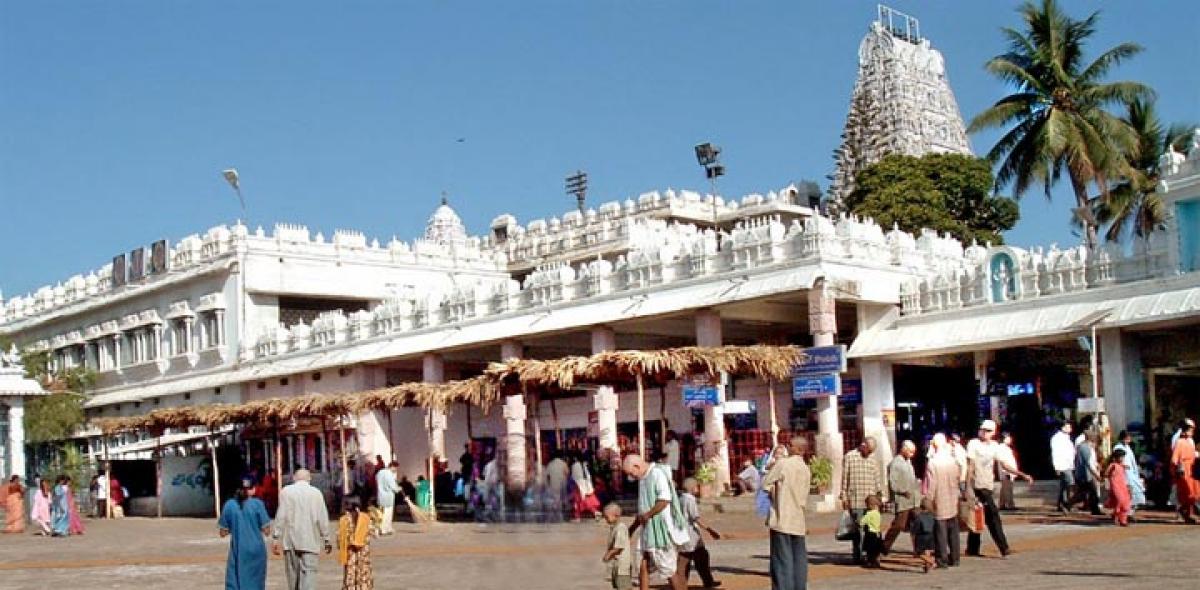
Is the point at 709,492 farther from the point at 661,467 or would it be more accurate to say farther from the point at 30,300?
the point at 30,300

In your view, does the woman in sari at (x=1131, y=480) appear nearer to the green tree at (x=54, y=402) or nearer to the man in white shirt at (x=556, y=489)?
the man in white shirt at (x=556, y=489)

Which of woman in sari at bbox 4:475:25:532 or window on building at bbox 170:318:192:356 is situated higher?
window on building at bbox 170:318:192:356

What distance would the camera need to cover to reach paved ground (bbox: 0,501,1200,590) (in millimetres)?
14734

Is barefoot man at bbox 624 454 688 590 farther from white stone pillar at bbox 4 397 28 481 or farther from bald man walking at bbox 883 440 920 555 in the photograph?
white stone pillar at bbox 4 397 28 481

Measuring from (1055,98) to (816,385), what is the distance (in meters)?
14.0

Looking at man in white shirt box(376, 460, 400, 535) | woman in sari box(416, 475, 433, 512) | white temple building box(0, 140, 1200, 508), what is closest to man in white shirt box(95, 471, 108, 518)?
Result: white temple building box(0, 140, 1200, 508)

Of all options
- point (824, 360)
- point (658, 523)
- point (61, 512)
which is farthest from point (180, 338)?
point (658, 523)

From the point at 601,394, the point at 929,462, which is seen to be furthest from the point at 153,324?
the point at 929,462

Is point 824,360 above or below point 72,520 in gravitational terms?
above

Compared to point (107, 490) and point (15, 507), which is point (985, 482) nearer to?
point (15, 507)

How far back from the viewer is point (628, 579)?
12969 millimetres

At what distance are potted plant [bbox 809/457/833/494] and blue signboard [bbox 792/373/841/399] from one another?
137 centimetres

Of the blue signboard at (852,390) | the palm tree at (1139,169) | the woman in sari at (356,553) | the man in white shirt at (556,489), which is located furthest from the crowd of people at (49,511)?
the palm tree at (1139,169)

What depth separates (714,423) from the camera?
29734mm
